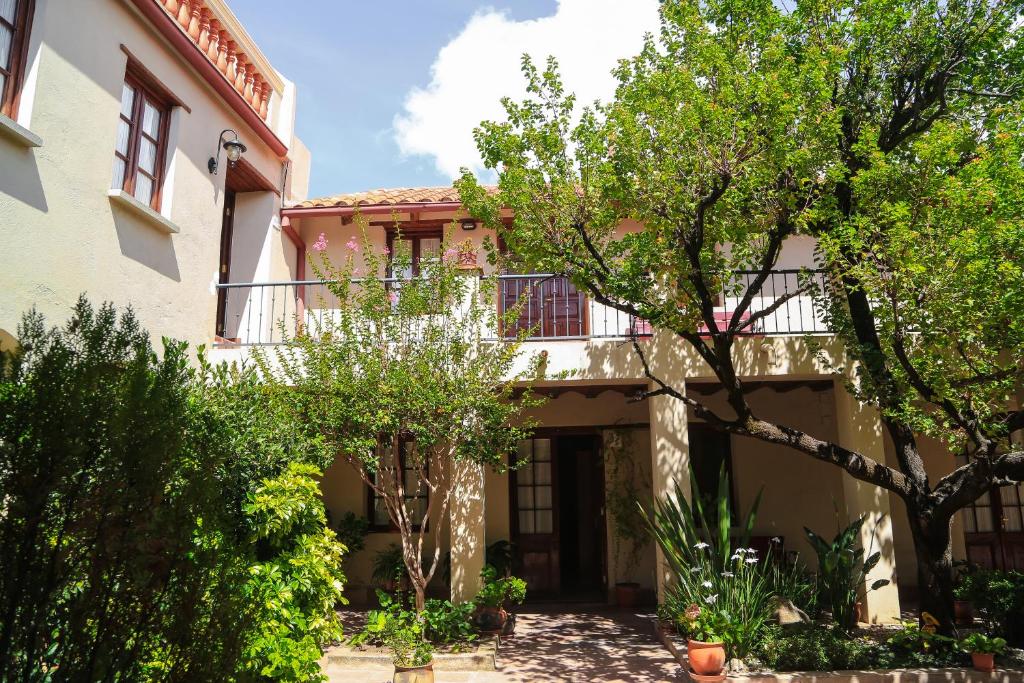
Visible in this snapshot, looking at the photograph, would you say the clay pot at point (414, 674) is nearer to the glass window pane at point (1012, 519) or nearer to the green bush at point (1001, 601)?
the green bush at point (1001, 601)

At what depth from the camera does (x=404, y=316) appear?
8.05m

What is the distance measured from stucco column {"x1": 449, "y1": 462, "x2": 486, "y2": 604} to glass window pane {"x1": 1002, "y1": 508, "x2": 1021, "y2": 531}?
832cm

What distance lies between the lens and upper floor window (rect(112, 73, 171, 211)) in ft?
25.3

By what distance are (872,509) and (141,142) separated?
9.55 metres

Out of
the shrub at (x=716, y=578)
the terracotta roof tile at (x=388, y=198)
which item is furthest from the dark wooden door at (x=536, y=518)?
the terracotta roof tile at (x=388, y=198)

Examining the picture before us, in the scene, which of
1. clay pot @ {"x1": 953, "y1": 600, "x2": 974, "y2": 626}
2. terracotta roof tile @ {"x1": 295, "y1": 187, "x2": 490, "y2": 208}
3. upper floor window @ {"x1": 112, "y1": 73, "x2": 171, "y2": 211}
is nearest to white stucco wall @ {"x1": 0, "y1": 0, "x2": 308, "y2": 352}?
upper floor window @ {"x1": 112, "y1": 73, "x2": 171, "y2": 211}

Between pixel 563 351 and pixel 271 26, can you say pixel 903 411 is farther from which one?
pixel 271 26

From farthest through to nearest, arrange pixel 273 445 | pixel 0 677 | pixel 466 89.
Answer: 1. pixel 466 89
2. pixel 273 445
3. pixel 0 677

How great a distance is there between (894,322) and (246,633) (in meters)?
6.09

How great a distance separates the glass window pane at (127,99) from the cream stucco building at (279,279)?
26 millimetres

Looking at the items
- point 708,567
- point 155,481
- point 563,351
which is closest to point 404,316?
point 563,351

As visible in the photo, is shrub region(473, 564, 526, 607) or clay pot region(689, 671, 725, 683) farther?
shrub region(473, 564, 526, 607)

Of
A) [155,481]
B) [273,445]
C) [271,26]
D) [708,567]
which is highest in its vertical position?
[271,26]

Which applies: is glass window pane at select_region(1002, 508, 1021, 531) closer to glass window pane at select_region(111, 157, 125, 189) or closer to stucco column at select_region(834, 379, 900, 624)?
stucco column at select_region(834, 379, 900, 624)
